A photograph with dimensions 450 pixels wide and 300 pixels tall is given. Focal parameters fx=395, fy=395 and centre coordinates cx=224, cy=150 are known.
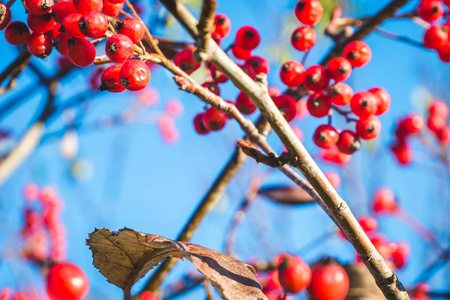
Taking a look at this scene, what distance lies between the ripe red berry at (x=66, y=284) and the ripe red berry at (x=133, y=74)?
0.66m

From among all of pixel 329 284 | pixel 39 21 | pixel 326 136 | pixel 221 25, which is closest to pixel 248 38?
pixel 221 25

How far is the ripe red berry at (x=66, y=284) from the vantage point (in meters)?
1.24

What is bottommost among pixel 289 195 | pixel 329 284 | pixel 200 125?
pixel 289 195

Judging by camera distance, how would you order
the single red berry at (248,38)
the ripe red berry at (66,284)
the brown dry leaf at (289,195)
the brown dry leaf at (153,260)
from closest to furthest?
the brown dry leaf at (153,260) → the ripe red berry at (66,284) → the single red berry at (248,38) → the brown dry leaf at (289,195)

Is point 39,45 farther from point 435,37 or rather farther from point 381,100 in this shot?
point 435,37

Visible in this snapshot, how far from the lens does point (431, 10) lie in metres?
1.65

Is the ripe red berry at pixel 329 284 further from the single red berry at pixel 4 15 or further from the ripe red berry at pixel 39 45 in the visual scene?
the single red berry at pixel 4 15

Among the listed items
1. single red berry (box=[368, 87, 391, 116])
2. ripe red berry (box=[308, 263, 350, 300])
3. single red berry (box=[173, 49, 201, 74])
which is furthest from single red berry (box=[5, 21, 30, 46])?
ripe red berry (box=[308, 263, 350, 300])

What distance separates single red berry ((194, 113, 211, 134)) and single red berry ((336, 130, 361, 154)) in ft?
1.63

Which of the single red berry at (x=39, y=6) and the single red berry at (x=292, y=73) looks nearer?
the single red berry at (x=39, y=6)

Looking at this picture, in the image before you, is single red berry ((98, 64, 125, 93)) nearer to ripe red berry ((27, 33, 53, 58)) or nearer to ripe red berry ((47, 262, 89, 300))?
ripe red berry ((27, 33, 53, 58))

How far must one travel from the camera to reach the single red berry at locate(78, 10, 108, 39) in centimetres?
93

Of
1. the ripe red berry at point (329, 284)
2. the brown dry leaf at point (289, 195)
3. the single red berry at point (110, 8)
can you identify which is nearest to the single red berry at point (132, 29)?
the single red berry at point (110, 8)

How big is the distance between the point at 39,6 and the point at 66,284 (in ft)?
2.68
